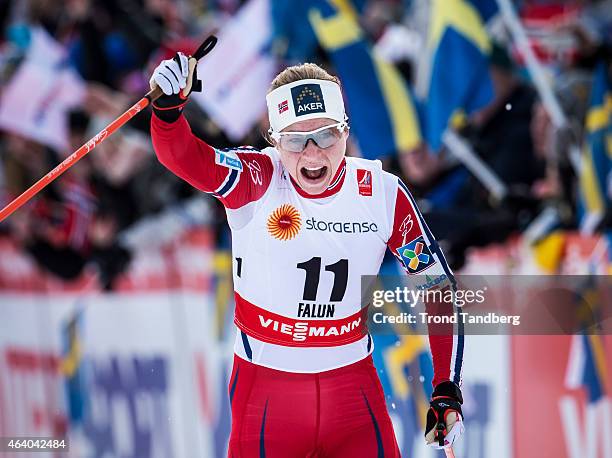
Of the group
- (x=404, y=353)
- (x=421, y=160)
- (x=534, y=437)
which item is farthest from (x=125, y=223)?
(x=534, y=437)

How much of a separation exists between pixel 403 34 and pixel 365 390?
4892 mm

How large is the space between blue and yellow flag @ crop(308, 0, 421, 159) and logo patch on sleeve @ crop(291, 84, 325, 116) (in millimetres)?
3400

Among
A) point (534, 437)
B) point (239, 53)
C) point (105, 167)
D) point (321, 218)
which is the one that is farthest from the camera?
point (105, 167)

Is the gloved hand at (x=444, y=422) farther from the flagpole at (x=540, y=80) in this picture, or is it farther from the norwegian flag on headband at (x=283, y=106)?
the flagpole at (x=540, y=80)

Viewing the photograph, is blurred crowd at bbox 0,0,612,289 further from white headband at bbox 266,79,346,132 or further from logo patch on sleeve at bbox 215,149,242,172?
logo patch on sleeve at bbox 215,149,242,172

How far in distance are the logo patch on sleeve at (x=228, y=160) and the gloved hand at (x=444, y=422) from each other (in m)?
1.28

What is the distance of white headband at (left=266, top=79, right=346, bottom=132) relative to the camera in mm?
4968

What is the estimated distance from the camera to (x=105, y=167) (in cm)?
980

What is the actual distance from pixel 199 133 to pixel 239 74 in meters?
0.54

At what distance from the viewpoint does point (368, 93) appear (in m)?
8.52

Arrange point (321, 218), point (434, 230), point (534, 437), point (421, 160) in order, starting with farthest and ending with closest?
point (421, 160), point (434, 230), point (534, 437), point (321, 218)

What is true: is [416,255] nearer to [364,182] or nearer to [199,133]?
[364,182]

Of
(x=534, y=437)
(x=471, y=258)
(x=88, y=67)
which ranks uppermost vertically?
(x=88, y=67)

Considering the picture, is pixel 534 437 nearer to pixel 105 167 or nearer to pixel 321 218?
pixel 321 218
